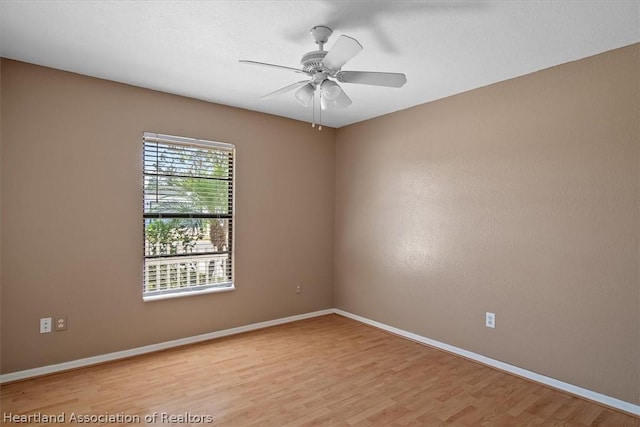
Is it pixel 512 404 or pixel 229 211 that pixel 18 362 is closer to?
pixel 229 211

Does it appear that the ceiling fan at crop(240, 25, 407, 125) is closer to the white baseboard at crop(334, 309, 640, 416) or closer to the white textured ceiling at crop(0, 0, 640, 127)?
the white textured ceiling at crop(0, 0, 640, 127)

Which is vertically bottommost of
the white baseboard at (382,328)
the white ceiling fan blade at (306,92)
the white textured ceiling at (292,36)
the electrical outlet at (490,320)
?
the white baseboard at (382,328)

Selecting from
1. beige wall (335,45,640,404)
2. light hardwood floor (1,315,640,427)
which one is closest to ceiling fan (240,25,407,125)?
beige wall (335,45,640,404)

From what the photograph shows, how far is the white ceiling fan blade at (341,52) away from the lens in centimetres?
189

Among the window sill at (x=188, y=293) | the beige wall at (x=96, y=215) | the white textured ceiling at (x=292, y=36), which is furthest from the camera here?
the window sill at (x=188, y=293)

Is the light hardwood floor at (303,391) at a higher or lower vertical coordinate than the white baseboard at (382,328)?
lower

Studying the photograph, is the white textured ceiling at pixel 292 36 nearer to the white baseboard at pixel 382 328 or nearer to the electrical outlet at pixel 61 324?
the electrical outlet at pixel 61 324

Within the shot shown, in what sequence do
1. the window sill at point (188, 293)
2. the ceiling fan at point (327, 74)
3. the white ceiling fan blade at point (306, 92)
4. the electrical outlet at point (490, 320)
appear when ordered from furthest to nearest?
the window sill at point (188, 293) → the electrical outlet at point (490, 320) → the white ceiling fan blade at point (306, 92) → the ceiling fan at point (327, 74)

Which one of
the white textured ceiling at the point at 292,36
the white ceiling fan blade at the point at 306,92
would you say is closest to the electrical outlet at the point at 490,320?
the white textured ceiling at the point at 292,36

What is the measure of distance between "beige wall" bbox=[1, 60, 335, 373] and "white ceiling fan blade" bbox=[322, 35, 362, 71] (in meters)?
2.12

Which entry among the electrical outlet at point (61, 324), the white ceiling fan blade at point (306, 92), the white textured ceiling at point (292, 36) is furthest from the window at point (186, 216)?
the white ceiling fan blade at point (306, 92)

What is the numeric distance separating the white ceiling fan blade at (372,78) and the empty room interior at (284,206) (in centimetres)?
1

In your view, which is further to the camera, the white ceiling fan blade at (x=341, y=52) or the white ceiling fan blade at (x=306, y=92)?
the white ceiling fan blade at (x=306, y=92)

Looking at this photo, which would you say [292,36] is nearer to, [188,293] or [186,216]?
[186,216]
